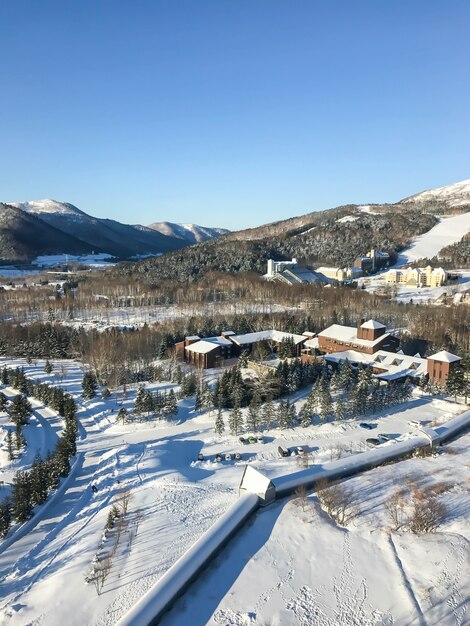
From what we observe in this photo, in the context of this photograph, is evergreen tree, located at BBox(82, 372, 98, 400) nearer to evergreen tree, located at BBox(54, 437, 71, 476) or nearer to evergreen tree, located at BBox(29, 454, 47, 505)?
evergreen tree, located at BBox(54, 437, 71, 476)

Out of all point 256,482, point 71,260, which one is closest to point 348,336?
point 256,482

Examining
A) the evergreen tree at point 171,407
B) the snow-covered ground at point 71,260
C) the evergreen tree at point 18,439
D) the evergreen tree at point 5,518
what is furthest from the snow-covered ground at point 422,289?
the snow-covered ground at point 71,260

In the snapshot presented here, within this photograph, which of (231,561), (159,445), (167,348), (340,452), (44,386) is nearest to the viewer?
(231,561)

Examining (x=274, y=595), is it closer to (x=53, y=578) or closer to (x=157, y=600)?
(x=157, y=600)

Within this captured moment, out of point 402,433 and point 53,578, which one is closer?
point 53,578

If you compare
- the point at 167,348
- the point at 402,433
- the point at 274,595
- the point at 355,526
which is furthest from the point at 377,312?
the point at 274,595

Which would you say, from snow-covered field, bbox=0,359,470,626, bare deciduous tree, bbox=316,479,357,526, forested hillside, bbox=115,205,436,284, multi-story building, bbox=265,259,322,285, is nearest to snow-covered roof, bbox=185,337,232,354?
snow-covered field, bbox=0,359,470,626
